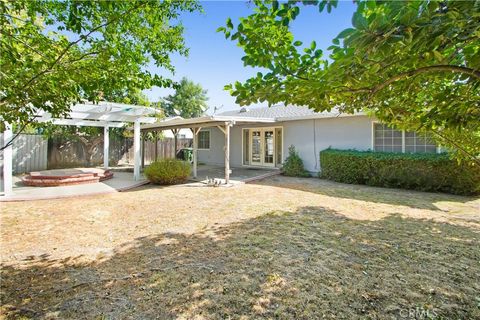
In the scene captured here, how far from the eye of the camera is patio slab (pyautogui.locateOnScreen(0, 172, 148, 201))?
26.3 ft

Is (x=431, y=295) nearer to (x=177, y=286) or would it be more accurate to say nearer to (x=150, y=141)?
(x=177, y=286)

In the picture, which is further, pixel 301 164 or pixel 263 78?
pixel 301 164

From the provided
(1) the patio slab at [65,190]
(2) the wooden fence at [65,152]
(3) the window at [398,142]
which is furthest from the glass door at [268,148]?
(2) the wooden fence at [65,152]

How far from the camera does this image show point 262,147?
49.0 ft

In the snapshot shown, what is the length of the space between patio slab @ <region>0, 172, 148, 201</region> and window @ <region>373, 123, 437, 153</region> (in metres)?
9.82

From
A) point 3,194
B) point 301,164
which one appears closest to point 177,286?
point 3,194

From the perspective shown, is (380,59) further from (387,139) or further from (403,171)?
(387,139)

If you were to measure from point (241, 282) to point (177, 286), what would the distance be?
765 millimetres

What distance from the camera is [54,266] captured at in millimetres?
3646

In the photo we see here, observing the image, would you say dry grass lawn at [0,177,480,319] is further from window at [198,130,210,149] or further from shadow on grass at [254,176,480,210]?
window at [198,130,210,149]

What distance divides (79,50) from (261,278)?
382cm

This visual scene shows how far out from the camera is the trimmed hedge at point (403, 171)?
8008 mm

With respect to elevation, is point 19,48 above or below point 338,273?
above

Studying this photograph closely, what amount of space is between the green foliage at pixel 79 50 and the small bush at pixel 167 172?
689 centimetres
